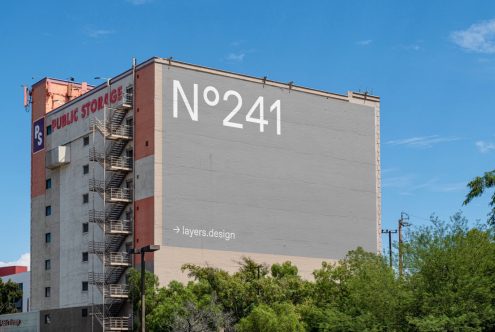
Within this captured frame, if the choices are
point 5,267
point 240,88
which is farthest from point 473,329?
point 5,267

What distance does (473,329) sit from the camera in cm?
5328

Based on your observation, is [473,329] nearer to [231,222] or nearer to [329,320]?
[329,320]

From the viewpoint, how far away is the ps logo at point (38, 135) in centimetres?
9869

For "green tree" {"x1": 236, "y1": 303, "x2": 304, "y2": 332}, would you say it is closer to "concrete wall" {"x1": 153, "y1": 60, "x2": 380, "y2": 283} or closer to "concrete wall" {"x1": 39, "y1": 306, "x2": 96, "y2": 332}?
"concrete wall" {"x1": 153, "y1": 60, "x2": 380, "y2": 283}

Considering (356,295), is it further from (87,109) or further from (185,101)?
(87,109)

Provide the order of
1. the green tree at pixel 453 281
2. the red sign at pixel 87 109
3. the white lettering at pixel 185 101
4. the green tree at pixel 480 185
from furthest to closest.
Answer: the red sign at pixel 87 109 < the white lettering at pixel 185 101 < the green tree at pixel 453 281 < the green tree at pixel 480 185

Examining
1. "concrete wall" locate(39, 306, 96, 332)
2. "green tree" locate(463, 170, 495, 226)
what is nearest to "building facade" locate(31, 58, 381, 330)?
"concrete wall" locate(39, 306, 96, 332)

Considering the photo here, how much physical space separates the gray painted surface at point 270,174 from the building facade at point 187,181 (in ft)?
0.38

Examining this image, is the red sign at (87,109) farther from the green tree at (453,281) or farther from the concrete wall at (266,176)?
the green tree at (453,281)

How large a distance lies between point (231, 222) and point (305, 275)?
9.73 meters

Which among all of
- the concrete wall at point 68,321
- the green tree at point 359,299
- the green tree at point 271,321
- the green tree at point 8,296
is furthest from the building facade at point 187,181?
the green tree at point 8,296

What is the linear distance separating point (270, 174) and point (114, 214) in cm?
1558

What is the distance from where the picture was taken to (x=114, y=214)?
275ft

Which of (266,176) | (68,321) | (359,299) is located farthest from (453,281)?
(68,321)
